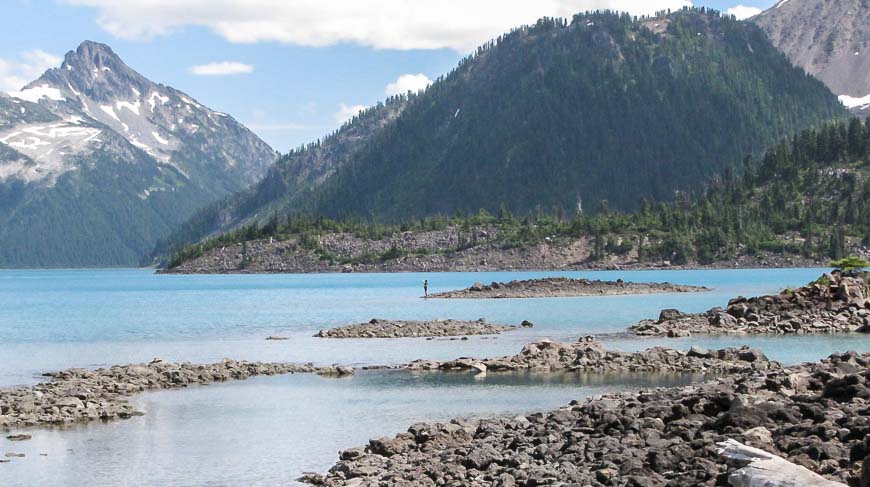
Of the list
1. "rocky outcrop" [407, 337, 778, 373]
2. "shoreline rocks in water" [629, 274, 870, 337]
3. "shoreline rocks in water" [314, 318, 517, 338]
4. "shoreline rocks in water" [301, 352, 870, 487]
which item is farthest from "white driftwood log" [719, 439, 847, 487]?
"shoreline rocks in water" [314, 318, 517, 338]

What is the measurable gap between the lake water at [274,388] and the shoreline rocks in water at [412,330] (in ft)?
9.69

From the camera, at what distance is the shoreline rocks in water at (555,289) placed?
142625 mm

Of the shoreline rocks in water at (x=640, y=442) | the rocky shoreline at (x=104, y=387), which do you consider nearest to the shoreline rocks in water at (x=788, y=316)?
the rocky shoreline at (x=104, y=387)

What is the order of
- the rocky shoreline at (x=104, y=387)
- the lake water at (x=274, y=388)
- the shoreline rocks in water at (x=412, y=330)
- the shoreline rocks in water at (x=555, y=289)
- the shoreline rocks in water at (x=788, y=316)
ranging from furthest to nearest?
the shoreline rocks in water at (x=555, y=289)
the shoreline rocks in water at (x=412, y=330)
the shoreline rocks in water at (x=788, y=316)
the rocky shoreline at (x=104, y=387)
the lake water at (x=274, y=388)

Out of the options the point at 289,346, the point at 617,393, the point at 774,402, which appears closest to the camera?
the point at 774,402

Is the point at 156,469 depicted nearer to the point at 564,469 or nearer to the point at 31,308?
the point at 564,469

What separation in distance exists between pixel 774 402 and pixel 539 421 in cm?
825

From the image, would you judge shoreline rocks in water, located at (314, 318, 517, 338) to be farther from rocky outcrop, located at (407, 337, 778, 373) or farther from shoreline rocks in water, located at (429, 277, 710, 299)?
shoreline rocks in water, located at (429, 277, 710, 299)

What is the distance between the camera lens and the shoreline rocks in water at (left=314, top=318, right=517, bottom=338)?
84.6 m

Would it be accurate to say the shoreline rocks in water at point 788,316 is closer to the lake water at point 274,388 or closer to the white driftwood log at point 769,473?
the lake water at point 274,388

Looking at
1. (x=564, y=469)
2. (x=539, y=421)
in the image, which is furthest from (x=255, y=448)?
(x=564, y=469)

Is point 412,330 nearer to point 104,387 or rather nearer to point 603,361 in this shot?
point 603,361

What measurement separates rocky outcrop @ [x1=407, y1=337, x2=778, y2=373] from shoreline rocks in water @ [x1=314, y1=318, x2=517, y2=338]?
71.3ft

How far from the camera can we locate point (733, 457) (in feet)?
78.1
